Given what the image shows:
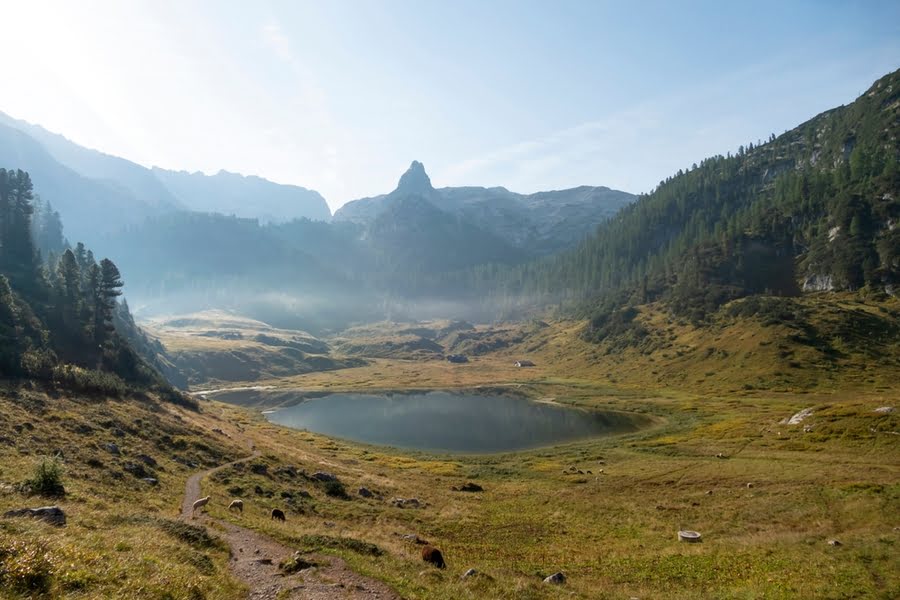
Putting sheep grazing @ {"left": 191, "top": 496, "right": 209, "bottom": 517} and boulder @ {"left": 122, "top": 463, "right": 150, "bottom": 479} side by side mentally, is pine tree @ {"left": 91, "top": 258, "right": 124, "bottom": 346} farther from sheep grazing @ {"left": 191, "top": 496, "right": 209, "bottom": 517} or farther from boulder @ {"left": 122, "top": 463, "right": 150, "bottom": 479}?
sheep grazing @ {"left": 191, "top": 496, "right": 209, "bottom": 517}

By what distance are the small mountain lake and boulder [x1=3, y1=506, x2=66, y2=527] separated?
82212 millimetres

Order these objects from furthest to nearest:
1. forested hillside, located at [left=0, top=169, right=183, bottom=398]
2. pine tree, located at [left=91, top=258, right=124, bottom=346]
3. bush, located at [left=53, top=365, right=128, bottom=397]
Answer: pine tree, located at [left=91, top=258, right=124, bottom=346] < forested hillside, located at [left=0, top=169, right=183, bottom=398] < bush, located at [left=53, top=365, right=128, bottom=397]

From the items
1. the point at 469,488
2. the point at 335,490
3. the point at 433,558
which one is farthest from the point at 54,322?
the point at 433,558

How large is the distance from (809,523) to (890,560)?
11.1m

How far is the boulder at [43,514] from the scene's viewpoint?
755 inches

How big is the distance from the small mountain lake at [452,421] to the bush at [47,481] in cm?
7831

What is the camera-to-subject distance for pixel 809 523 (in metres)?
34.4

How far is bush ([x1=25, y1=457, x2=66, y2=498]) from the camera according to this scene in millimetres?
24625

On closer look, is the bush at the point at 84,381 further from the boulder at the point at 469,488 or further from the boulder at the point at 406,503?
the boulder at the point at 469,488

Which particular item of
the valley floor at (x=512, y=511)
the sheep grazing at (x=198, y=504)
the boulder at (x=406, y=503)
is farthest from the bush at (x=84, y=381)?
the boulder at (x=406, y=503)

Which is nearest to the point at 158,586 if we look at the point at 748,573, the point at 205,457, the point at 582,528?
the point at 748,573

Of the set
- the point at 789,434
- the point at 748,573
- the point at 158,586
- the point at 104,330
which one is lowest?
the point at 789,434

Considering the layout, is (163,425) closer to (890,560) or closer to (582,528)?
(582,528)

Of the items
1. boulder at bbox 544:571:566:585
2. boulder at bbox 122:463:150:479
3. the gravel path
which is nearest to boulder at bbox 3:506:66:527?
the gravel path
